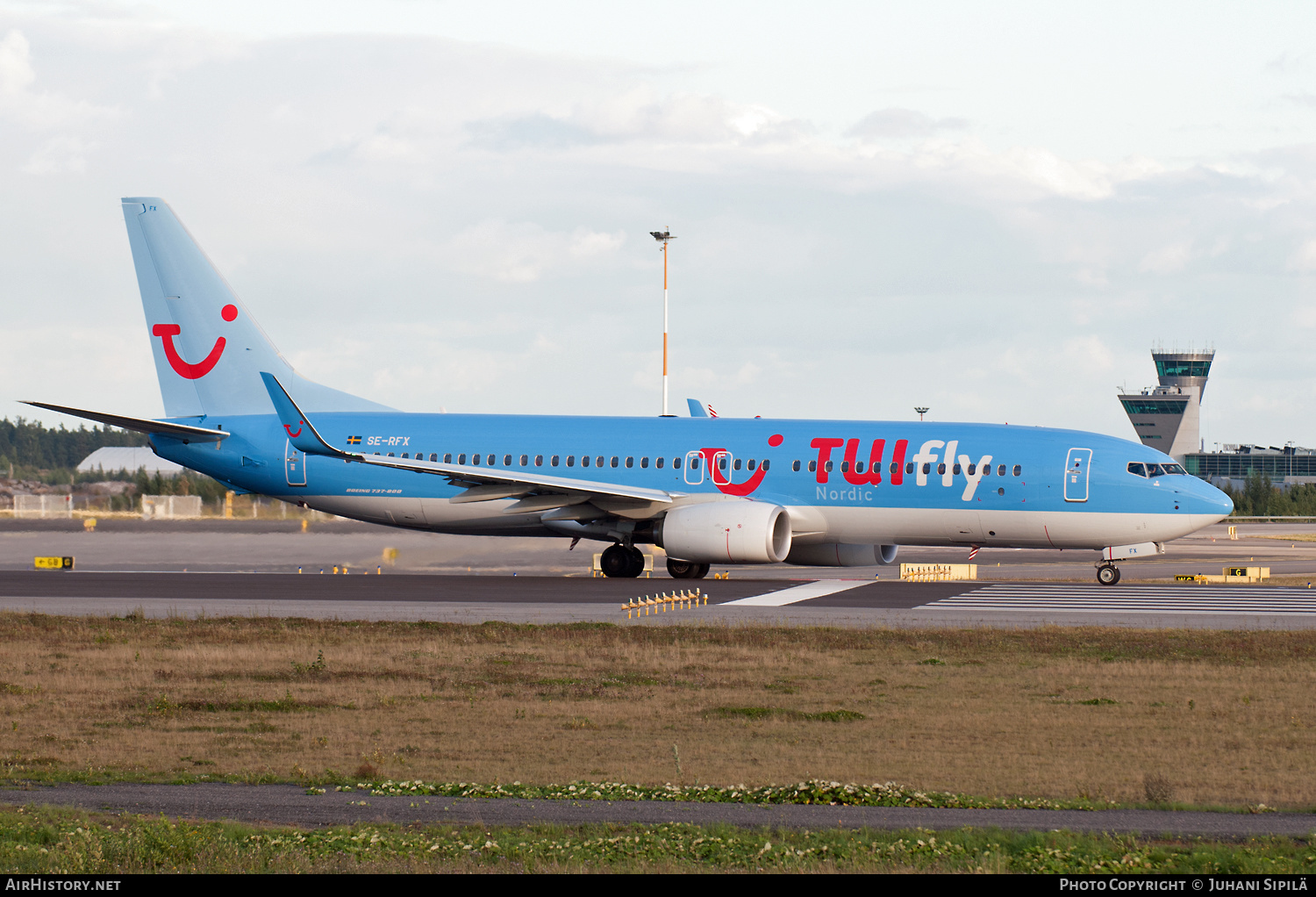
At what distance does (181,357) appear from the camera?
44.2m

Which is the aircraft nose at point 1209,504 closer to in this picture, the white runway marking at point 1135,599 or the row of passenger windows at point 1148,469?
the row of passenger windows at point 1148,469

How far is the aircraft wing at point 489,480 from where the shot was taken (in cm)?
3847

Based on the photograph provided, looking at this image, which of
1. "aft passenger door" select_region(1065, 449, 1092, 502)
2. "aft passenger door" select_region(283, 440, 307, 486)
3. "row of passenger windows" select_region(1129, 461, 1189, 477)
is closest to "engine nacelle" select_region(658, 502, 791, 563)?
"aft passenger door" select_region(1065, 449, 1092, 502)

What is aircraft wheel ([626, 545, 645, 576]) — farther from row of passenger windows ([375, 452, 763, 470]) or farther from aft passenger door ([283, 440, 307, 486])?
aft passenger door ([283, 440, 307, 486])

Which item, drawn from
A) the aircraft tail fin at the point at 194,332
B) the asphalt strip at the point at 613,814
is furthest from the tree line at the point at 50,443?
the asphalt strip at the point at 613,814

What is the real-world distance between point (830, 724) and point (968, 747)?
6.64ft

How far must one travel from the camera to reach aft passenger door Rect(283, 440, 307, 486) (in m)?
42.7

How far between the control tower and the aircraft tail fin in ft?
431

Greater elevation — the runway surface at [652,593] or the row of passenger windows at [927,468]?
the row of passenger windows at [927,468]

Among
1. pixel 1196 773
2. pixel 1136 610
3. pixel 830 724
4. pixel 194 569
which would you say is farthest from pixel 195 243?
pixel 1196 773

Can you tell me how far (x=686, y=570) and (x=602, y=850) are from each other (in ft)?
100

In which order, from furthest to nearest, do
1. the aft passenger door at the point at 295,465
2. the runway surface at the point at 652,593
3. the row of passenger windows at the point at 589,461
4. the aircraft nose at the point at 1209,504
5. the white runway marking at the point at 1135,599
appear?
the aft passenger door at the point at 295,465, the row of passenger windows at the point at 589,461, the aircraft nose at the point at 1209,504, the white runway marking at the point at 1135,599, the runway surface at the point at 652,593

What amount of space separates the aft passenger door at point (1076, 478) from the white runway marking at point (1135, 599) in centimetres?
237

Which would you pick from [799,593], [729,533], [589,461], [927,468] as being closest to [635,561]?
[589,461]
